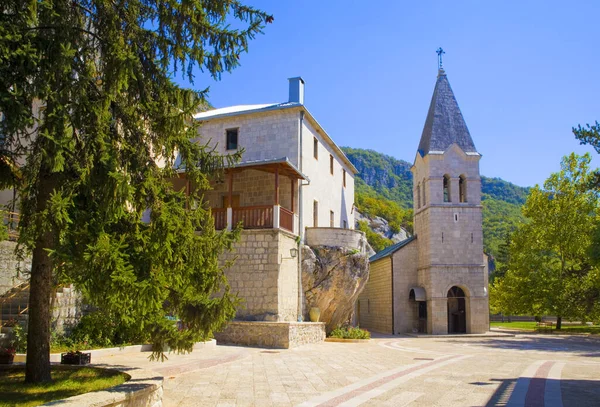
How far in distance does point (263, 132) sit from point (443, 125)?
15.4m

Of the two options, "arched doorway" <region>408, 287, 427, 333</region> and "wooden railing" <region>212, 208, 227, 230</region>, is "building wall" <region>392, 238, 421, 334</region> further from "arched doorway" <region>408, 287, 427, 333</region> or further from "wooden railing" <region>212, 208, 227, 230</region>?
"wooden railing" <region>212, 208, 227, 230</region>

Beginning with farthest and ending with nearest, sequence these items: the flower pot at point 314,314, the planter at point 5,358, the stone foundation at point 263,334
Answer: the flower pot at point 314,314
the stone foundation at point 263,334
the planter at point 5,358

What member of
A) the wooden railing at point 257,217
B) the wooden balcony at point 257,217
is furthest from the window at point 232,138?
the wooden railing at point 257,217

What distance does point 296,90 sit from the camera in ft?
72.9

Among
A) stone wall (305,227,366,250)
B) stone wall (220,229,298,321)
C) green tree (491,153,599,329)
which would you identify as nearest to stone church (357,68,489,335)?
green tree (491,153,599,329)

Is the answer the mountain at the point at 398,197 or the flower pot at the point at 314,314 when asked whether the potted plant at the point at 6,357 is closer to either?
the flower pot at the point at 314,314

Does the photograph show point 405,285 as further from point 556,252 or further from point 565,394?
point 565,394

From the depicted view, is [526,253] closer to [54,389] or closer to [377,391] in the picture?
[377,391]

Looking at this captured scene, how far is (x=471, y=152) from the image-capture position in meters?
31.0

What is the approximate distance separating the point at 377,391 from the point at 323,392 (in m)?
1.04

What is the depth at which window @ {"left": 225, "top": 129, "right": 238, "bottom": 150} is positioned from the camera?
73.0ft

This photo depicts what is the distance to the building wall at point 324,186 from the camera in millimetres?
21281

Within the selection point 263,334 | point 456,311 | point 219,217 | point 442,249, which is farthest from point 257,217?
point 456,311

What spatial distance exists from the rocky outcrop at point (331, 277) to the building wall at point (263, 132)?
4.04 m
